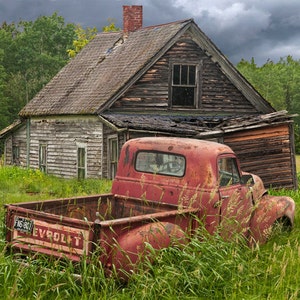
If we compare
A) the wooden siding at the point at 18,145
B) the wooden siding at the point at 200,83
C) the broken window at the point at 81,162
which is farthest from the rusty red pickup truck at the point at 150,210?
the wooden siding at the point at 18,145

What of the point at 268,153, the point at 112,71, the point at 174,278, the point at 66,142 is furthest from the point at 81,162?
the point at 174,278

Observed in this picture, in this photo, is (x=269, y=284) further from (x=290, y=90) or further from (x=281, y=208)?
(x=290, y=90)

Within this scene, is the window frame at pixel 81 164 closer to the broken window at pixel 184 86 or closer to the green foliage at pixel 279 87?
the broken window at pixel 184 86

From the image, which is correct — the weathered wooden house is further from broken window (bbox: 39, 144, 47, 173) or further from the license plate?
the license plate

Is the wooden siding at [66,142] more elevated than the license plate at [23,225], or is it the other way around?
the wooden siding at [66,142]

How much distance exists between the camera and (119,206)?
25.9 feet

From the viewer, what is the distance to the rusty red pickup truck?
228 inches

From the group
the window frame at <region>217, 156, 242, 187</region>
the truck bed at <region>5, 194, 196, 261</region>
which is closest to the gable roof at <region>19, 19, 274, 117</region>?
the window frame at <region>217, 156, 242, 187</region>

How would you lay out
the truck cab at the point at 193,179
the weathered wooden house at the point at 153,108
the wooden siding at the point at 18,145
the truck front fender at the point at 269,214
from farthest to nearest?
the wooden siding at the point at 18,145 < the weathered wooden house at the point at 153,108 < the truck front fender at the point at 269,214 < the truck cab at the point at 193,179

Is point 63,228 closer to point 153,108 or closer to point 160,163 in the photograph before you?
point 160,163

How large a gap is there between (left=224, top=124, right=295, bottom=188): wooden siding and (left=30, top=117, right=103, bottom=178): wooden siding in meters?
5.15

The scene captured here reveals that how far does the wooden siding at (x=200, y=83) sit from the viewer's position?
1992 cm

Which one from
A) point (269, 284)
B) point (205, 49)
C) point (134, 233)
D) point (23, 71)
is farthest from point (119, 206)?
point (23, 71)

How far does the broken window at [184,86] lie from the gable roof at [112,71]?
0.95 meters
